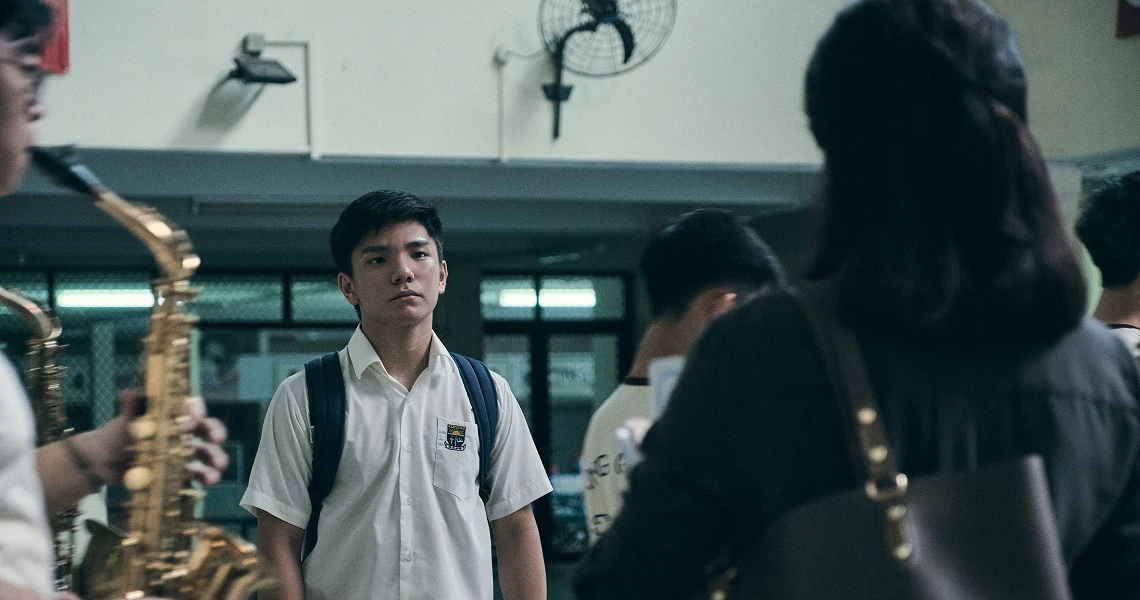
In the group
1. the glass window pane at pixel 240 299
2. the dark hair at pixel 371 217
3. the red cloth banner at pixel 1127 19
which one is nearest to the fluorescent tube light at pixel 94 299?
the glass window pane at pixel 240 299

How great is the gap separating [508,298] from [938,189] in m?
9.42

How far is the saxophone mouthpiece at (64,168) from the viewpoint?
1.51m

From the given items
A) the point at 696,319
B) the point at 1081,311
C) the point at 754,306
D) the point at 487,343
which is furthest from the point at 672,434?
the point at 487,343

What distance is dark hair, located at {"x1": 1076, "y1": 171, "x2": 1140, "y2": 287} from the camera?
7.50ft

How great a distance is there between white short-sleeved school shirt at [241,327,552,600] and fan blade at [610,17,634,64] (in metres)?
3.59

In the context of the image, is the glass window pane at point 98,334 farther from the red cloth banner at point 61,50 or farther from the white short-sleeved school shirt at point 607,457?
the white short-sleeved school shirt at point 607,457

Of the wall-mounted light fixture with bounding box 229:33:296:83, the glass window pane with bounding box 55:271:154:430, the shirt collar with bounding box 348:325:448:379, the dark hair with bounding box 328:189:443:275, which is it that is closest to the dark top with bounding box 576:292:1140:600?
the shirt collar with bounding box 348:325:448:379

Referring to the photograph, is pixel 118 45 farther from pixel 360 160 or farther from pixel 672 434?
pixel 672 434

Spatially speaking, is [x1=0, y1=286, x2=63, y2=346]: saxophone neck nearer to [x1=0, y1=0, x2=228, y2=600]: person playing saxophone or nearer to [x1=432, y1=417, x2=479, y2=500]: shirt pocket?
[x1=0, y1=0, x2=228, y2=600]: person playing saxophone

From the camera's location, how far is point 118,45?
540 cm

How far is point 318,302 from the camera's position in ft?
32.6

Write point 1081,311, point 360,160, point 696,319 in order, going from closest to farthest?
point 1081,311 → point 696,319 → point 360,160

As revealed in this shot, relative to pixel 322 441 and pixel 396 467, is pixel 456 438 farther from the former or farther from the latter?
pixel 322 441

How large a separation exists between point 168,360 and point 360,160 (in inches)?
174
